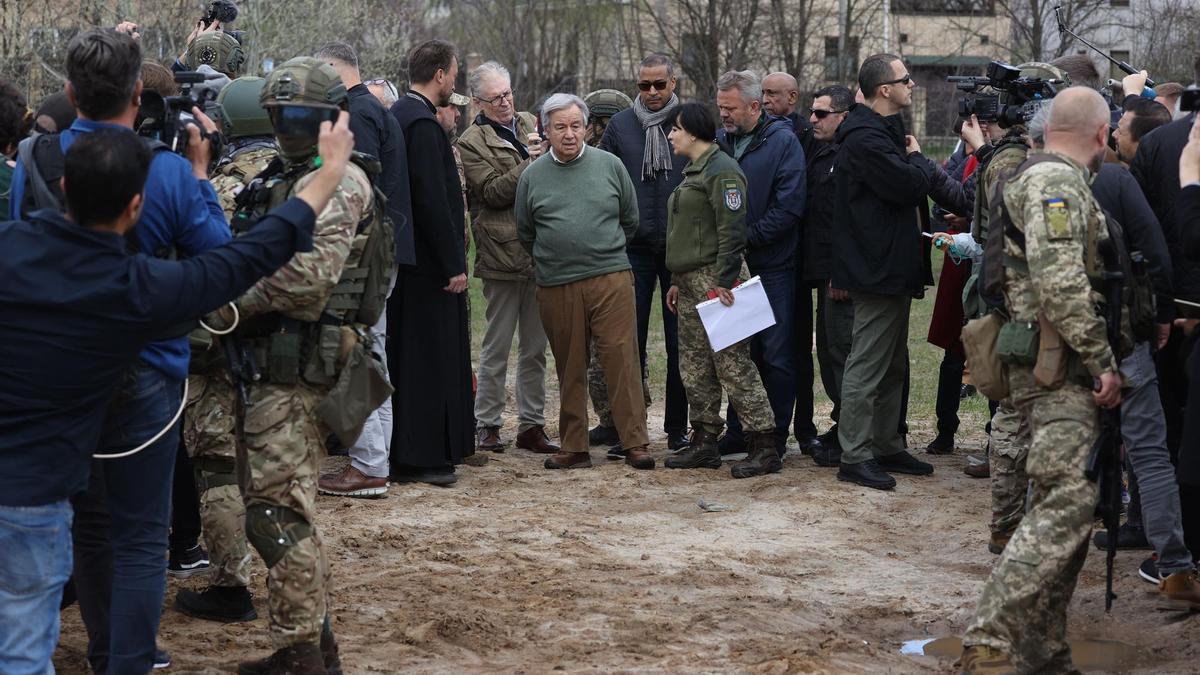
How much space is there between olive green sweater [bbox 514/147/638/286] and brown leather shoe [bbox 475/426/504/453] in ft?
4.21

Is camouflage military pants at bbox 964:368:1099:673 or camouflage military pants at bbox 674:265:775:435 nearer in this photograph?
camouflage military pants at bbox 964:368:1099:673

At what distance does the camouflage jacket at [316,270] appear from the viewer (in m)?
4.36

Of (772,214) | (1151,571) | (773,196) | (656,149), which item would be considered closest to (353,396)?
(1151,571)

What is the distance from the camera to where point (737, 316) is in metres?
8.03

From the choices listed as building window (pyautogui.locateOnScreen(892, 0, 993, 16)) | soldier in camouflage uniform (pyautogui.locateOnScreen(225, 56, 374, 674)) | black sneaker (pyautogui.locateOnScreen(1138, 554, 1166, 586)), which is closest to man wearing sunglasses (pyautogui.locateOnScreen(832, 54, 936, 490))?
black sneaker (pyautogui.locateOnScreen(1138, 554, 1166, 586))

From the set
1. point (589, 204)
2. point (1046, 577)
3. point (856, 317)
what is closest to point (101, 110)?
point (1046, 577)

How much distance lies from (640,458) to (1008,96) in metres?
3.07

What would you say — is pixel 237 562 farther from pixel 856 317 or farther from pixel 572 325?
pixel 856 317

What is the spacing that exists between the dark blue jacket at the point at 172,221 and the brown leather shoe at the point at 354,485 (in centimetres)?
334

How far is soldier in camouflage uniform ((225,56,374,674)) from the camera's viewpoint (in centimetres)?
443

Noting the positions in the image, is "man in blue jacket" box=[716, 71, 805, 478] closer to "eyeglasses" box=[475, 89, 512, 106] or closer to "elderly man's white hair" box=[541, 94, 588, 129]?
"elderly man's white hair" box=[541, 94, 588, 129]

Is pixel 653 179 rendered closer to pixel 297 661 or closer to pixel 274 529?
pixel 274 529

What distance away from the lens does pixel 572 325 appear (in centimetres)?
829

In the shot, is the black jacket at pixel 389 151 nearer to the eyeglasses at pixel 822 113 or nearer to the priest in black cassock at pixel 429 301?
the priest in black cassock at pixel 429 301
